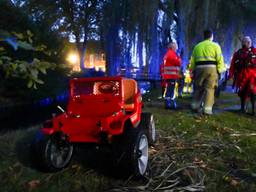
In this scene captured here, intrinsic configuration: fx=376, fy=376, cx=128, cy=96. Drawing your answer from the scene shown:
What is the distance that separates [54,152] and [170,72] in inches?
233

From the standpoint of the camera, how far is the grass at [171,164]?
4.12 meters

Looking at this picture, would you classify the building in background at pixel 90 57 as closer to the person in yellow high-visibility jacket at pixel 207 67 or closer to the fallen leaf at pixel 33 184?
the fallen leaf at pixel 33 184

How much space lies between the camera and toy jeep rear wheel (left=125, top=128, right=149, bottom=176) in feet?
13.5

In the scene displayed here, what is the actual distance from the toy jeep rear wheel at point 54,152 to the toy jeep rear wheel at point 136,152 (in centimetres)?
86

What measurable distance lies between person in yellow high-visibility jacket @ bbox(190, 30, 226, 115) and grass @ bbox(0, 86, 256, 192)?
1.46 m

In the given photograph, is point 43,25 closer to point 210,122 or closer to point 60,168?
point 210,122

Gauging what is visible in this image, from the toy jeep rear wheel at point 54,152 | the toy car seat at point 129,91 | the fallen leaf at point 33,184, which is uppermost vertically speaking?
the toy car seat at point 129,91

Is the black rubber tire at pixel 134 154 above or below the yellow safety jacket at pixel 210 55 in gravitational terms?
below

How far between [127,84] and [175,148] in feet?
3.97

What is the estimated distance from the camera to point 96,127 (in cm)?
452

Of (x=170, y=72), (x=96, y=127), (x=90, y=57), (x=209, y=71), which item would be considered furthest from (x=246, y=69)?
(x=90, y=57)

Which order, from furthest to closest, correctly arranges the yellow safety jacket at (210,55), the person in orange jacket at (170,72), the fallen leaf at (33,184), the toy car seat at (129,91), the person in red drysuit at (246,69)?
the person in orange jacket at (170,72) < the person in red drysuit at (246,69) < the yellow safety jacket at (210,55) < the toy car seat at (129,91) < the fallen leaf at (33,184)

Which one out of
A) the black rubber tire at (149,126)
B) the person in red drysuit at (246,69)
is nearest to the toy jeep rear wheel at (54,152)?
the black rubber tire at (149,126)

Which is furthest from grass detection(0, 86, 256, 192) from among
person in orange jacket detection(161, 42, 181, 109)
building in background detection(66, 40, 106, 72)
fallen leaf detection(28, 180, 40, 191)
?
person in orange jacket detection(161, 42, 181, 109)
